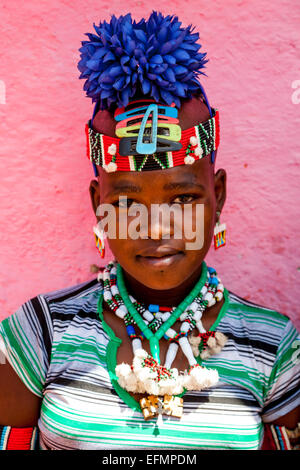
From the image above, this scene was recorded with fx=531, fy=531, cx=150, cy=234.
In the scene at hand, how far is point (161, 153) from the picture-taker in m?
1.82

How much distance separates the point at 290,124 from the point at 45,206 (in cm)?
123

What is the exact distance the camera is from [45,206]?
8.40ft

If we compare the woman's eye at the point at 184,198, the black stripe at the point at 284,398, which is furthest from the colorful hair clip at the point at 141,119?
the black stripe at the point at 284,398

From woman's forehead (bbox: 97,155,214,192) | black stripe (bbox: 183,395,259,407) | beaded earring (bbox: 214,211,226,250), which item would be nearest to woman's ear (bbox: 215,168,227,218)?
beaded earring (bbox: 214,211,226,250)

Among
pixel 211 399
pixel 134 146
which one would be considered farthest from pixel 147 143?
pixel 211 399

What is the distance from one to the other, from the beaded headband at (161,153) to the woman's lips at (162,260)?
31cm

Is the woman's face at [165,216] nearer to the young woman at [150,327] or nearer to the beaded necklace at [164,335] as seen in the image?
the young woman at [150,327]

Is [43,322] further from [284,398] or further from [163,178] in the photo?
[284,398]

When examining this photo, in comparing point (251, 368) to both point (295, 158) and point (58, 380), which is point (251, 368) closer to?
point (58, 380)

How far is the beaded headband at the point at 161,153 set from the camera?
1823 millimetres

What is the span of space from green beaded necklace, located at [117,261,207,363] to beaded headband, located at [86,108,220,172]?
19.3 inches

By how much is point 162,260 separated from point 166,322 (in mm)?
290

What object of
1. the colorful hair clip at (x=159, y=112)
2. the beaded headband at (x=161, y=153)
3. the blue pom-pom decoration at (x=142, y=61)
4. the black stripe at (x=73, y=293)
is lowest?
the black stripe at (x=73, y=293)

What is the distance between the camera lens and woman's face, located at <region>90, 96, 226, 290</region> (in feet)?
6.03
